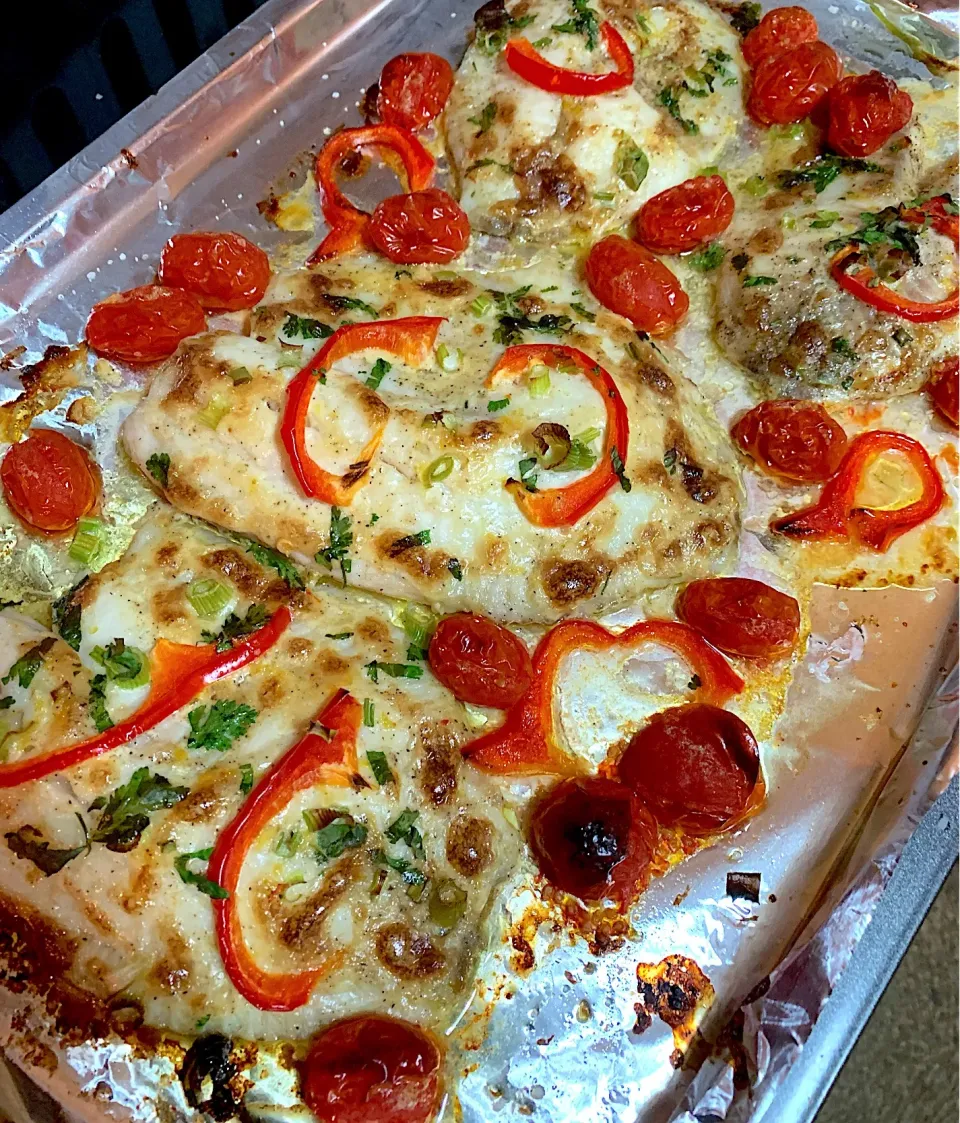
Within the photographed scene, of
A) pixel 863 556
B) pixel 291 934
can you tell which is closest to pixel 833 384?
pixel 863 556

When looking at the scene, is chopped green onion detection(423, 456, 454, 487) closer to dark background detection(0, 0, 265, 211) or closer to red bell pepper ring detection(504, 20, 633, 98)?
red bell pepper ring detection(504, 20, 633, 98)

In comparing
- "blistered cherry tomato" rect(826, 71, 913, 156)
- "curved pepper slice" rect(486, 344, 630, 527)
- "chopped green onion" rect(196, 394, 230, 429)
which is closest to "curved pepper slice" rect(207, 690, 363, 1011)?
"curved pepper slice" rect(486, 344, 630, 527)

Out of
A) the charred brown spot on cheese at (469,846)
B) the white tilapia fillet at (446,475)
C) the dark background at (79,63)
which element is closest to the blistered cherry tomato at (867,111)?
the white tilapia fillet at (446,475)

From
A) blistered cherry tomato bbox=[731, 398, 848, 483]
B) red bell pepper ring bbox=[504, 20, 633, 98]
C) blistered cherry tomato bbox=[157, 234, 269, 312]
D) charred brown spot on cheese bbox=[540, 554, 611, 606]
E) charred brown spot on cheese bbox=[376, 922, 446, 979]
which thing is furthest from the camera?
red bell pepper ring bbox=[504, 20, 633, 98]

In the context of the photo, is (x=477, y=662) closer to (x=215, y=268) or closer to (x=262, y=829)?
(x=262, y=829)

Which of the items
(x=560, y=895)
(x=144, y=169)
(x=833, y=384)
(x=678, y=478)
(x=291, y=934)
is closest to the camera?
(x=291, y=934)

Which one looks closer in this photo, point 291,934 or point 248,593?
point 291,934

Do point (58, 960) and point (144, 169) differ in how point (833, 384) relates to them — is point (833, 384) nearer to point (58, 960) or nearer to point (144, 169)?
point (144, 169)
